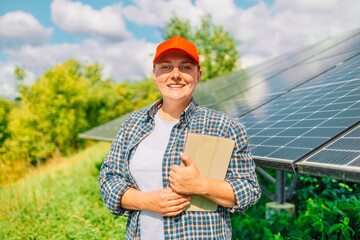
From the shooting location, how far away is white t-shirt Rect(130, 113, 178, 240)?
1.97 metres

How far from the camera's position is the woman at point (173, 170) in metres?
1.82

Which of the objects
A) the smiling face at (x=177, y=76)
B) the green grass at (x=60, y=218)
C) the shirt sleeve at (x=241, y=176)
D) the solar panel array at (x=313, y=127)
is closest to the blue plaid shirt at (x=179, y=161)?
the shirt sleeve at (x=241, y=176)

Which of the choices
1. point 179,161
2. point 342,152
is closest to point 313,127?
point 342,152

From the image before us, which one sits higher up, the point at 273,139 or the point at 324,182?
the point at 273,139

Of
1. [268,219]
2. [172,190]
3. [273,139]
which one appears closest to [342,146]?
[273,139]

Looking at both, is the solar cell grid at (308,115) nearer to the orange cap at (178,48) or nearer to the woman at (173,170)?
the woman at (173,170)

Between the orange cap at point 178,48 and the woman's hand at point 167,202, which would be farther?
the orange cap at point 178,48

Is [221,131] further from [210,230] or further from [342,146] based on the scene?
[342,146]

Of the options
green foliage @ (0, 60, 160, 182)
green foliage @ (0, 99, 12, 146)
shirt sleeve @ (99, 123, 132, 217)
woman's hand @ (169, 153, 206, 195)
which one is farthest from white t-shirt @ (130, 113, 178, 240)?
green foliage @ (0, 99, 12, 146)

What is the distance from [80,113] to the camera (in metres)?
30.4

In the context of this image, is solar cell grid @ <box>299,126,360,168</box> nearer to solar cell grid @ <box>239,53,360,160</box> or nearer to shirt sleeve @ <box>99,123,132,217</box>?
solar cell grid @ <box>239,53,360,160</box>

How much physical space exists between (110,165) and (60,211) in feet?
15.2

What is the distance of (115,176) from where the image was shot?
213cm

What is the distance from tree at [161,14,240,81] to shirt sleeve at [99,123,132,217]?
35.0 metres
